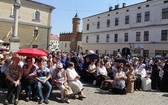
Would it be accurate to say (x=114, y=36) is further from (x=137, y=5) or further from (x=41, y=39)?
(x=41, y=39)

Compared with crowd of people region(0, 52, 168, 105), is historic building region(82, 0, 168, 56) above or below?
above

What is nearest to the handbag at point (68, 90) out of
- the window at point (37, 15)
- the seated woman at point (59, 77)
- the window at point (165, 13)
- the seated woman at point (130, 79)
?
the seated woman at point (59, 77)

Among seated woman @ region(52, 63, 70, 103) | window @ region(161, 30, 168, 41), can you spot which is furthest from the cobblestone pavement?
window @ region(161, 30, 168, 41)

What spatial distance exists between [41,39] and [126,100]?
3324 centimetres

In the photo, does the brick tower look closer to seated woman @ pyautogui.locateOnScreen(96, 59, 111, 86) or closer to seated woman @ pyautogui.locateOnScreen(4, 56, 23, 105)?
seated woman @ pyautogui.locateOnScreen(96, 59, 111, 86)

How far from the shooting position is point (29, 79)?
988 centimetres

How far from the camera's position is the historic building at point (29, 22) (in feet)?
126

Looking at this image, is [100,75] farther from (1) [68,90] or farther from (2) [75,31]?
(2) [75,31]

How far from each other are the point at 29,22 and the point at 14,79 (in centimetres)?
3322

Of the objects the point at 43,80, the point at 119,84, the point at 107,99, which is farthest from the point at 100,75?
the point at 43,80

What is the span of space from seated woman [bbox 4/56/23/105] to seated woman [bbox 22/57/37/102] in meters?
0.41

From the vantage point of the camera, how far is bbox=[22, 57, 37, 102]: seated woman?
32.3 ft

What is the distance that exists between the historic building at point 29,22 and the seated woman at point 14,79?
29685 millimetres

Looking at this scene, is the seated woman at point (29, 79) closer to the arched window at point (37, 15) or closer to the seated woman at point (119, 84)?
the seated woman at point (119, 84)
